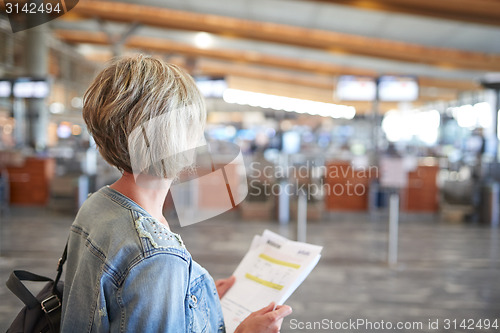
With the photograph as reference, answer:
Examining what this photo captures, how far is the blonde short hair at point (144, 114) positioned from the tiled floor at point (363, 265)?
257 cm

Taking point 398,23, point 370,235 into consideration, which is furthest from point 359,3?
point 370,235

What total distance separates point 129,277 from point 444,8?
9322 millimetres

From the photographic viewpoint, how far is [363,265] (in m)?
4.83

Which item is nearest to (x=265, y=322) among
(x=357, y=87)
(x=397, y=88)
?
(x=357, y=87)

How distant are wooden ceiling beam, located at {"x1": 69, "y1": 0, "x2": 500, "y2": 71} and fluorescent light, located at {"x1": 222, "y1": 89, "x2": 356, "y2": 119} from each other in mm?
13852

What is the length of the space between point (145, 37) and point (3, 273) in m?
13.4

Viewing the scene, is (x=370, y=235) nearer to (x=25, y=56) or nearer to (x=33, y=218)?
(x=33, y=218)

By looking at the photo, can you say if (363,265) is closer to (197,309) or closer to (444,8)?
(197,309)

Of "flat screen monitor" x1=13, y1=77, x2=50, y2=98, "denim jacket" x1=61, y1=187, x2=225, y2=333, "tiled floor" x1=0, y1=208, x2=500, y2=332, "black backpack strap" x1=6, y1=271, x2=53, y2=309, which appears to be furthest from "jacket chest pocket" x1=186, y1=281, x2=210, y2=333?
"flat screen monitor" x1=13, y1=77, x2=50, y2=98

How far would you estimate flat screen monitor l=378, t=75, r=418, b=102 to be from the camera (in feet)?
29.7

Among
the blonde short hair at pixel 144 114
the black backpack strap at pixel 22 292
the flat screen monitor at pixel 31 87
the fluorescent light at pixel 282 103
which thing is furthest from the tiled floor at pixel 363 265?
the fluorescent light at pixel 282 103

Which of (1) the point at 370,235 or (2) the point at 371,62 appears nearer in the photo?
(1) the point at 370,235

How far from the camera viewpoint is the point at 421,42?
13.3 meters

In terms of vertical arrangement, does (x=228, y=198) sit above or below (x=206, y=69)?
below
